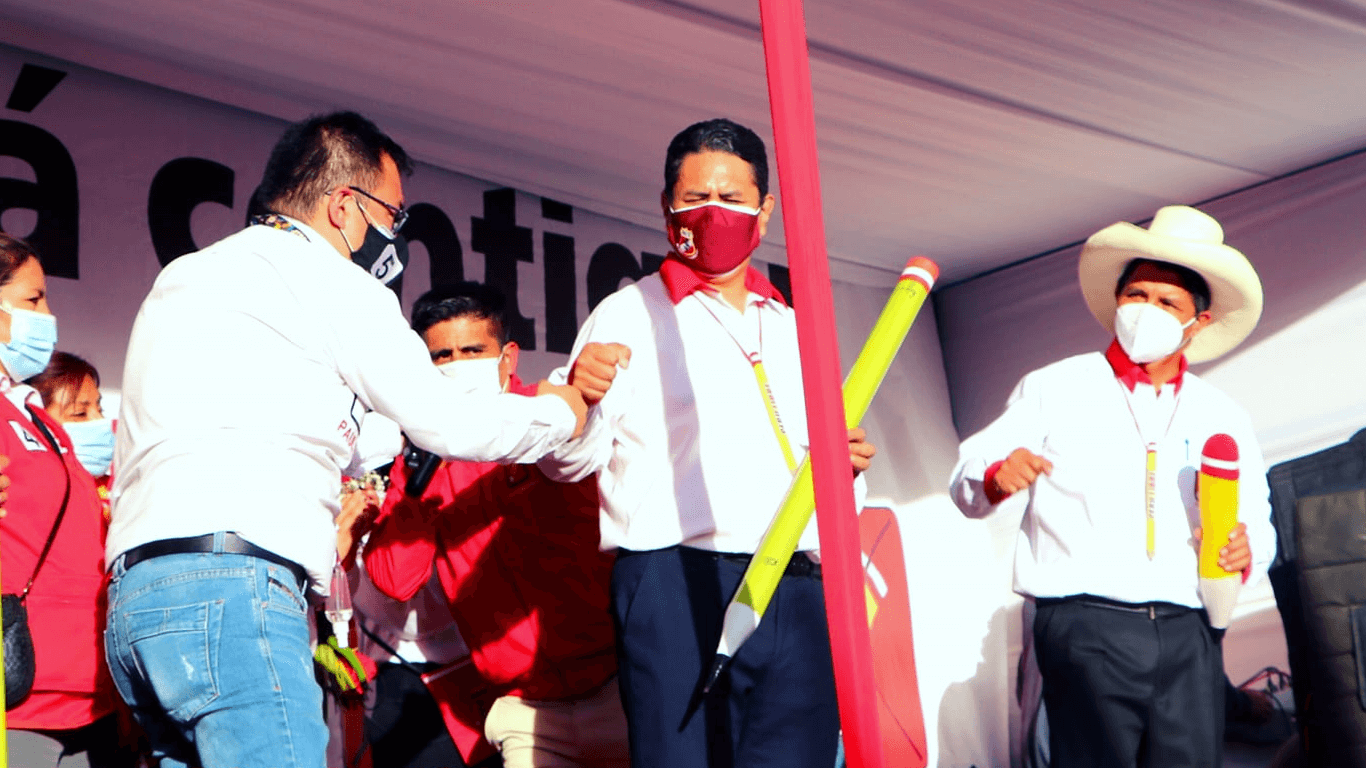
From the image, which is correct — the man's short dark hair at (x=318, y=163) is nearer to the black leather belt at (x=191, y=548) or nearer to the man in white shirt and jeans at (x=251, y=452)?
the man in white shirt and jeans at (x=251, y=452)

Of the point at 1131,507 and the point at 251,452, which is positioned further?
the point at 1131,507

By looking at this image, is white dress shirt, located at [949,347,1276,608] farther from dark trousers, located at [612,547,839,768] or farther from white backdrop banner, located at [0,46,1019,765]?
white backdrop banner, located at [0,46,1019,765]

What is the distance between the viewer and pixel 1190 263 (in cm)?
368

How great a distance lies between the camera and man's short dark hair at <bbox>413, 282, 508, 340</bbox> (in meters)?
3.78

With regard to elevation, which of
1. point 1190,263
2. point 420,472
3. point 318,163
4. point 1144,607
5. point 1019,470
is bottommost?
point 1144,607

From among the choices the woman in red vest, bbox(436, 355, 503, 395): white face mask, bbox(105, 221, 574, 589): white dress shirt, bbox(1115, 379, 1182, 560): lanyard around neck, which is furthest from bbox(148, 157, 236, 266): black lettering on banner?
bbox(1115, 379, 1182, 560): lanyard around neck

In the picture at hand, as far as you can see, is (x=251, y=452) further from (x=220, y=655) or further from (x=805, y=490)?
(x=805, y=490)

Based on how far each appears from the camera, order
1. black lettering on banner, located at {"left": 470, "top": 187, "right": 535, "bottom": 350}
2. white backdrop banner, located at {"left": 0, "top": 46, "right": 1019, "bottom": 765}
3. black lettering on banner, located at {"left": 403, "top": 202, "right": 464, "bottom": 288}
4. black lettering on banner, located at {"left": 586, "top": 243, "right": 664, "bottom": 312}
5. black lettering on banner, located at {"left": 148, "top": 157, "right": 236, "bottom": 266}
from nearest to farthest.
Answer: white backdrop banner, located at {"left": 0, "top": 46, "right": 1019, "bottom": 765}, black lettering on banner, located at {"left": 148, "top": 157, "right": 236, "bottom": 266}, black lettering on banner, located at {"left": 403, "top": 202, "right": 464, "bottom": 288}, black lettering on banner, located at {"left": 470, "top": 187, "right": 535, "bottom": 350}, black lettering on banner, located at {"left": 586, "top": 243, "right": 664, "bottom": 312}

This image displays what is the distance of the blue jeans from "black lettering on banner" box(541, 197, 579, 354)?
121 inches

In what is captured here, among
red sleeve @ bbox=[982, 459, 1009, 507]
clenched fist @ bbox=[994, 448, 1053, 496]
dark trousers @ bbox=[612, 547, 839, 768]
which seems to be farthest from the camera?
red sleeve @ bbox=[982, 459, 1009, 507]

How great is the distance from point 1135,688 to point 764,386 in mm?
1282

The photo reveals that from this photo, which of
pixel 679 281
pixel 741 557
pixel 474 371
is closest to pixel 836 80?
pixel 474 371

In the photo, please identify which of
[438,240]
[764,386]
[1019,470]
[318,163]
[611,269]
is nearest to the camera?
[318,163]

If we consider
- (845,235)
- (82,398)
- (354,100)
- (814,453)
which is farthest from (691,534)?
(845,235)
